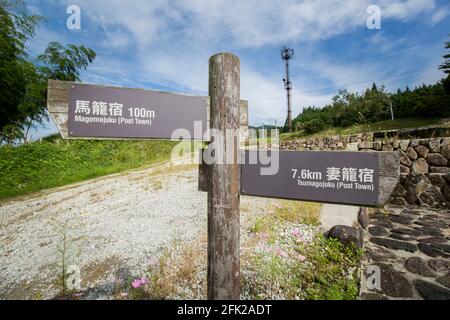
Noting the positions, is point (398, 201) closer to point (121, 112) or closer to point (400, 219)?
point (400, 219)

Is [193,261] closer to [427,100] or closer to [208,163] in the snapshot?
[208,163]

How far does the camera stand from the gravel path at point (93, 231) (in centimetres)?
280

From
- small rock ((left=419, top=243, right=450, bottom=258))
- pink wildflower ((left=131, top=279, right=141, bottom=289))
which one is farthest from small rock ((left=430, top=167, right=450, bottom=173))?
pink wildflower ((left=131, top=279, right=141, bottom=289))

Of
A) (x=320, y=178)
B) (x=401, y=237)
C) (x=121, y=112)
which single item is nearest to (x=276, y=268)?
(x=320, y=178)

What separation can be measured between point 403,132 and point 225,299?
8963mm

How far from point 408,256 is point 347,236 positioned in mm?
859

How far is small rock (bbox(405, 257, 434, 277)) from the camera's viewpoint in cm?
264

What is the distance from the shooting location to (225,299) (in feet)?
4.93

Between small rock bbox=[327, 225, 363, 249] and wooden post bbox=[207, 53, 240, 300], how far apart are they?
227cm

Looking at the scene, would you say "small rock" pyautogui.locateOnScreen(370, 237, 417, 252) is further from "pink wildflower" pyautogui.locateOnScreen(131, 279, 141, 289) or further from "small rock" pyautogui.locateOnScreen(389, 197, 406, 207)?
"pink wildflower" pyautogui.locateOnScreen(131, 279, 141, 289)

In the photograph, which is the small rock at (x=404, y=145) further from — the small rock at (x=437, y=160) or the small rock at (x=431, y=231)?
the small rock at (x=431, y=231)

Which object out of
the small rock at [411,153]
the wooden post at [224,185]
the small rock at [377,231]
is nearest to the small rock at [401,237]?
the small rock at [377,231]

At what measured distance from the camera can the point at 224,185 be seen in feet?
4.77
